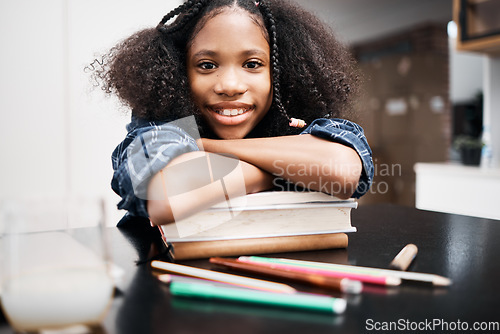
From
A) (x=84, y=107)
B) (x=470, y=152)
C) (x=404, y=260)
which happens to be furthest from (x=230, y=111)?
(x=470, y=152)

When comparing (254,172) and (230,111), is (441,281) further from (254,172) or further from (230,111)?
(230,111)

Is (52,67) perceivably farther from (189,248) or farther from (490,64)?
(490,64)

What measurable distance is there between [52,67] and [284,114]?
1.24 m

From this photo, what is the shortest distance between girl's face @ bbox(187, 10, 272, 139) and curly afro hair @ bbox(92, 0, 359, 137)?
0.07 ft

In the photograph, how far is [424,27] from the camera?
381 centimetres

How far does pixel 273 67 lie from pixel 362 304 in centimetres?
46

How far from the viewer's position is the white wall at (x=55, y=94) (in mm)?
1550

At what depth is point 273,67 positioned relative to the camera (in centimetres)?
70

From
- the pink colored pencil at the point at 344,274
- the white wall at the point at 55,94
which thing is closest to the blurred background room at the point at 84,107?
the white wall at the point at 55,94

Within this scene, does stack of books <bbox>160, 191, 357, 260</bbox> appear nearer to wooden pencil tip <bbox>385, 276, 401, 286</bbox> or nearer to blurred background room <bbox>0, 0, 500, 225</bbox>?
wooden pencil tip <bbox>385, 276, 401, 286</bbox>

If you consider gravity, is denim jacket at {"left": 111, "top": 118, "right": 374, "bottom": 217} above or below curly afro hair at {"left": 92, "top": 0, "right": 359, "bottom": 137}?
below

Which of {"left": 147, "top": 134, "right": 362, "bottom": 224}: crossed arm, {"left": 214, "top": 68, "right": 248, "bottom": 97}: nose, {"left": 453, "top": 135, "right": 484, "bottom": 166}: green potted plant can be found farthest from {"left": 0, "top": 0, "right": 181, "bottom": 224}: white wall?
{"left": 453, "top": 135, "right": 484, "bottom": 166}: green potted plant

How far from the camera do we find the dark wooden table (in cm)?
30

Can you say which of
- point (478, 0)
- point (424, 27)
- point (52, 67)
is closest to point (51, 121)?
point (52, 67)
